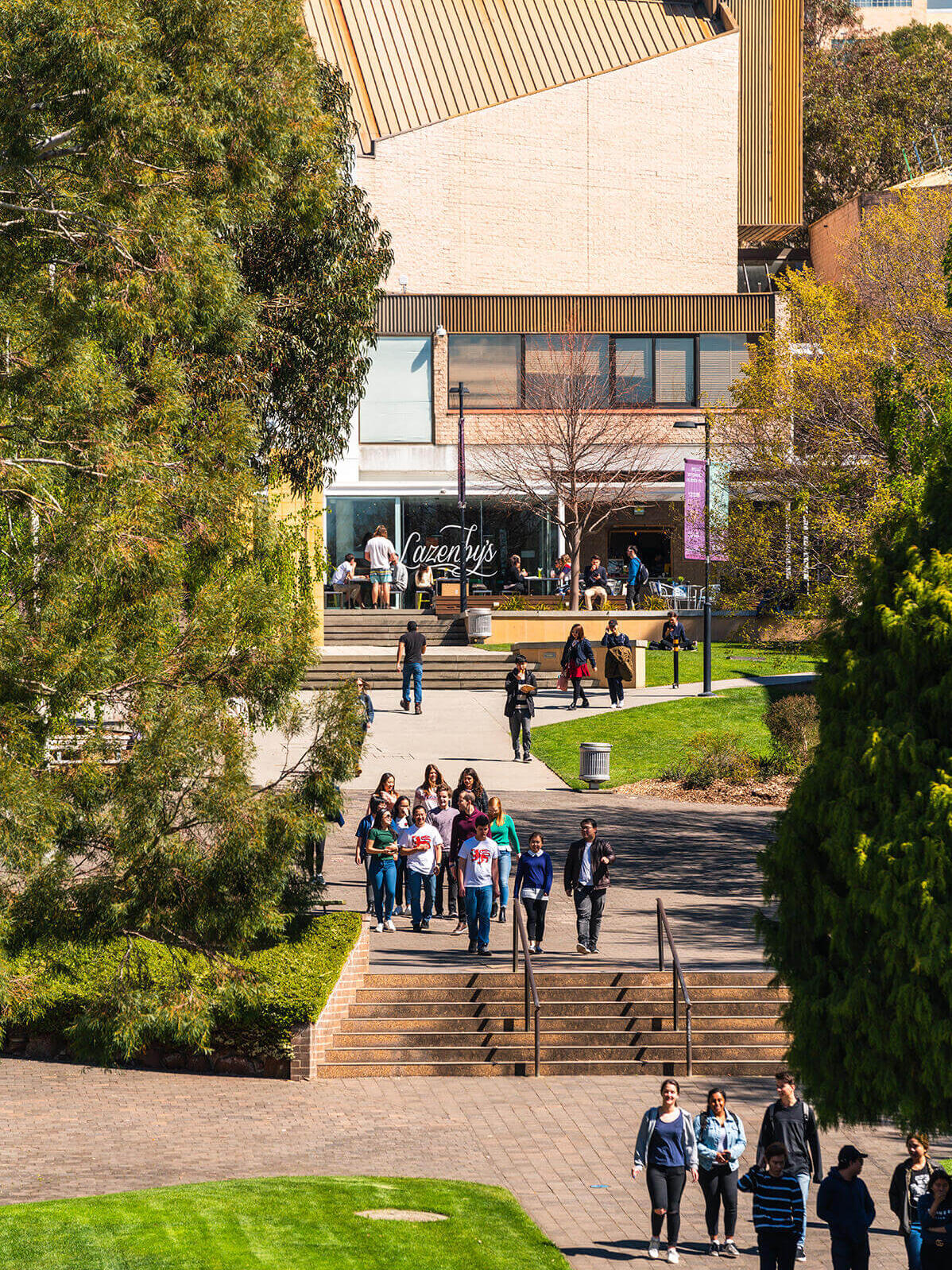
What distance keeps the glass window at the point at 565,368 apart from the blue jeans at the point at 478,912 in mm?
28937

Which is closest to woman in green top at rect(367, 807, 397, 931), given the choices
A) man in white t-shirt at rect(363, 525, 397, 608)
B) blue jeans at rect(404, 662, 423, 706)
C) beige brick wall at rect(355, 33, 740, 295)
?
blue jeans at rect(404, 662, 423, 706)

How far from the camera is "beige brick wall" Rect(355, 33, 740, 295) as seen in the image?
166ft

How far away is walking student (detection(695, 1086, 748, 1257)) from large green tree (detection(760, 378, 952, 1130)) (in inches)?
68.1

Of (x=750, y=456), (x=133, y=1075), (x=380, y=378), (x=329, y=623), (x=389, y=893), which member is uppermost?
(x=380, y=378)

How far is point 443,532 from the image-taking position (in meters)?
46.2

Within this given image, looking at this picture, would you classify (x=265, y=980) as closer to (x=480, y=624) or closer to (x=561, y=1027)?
(x=561, y=1027)

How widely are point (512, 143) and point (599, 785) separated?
31921 mm

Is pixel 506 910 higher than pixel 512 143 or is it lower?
lower

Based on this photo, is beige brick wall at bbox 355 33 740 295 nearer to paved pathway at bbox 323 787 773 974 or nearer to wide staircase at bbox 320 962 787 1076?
paved pathway at bbox 323 787 773 974

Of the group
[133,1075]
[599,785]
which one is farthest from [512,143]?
[133,1075]

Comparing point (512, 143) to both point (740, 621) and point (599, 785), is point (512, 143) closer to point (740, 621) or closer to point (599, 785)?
point (740, 621)

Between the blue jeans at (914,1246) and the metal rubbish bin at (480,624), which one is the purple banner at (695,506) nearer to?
the metal rubbish bin at (480,624)

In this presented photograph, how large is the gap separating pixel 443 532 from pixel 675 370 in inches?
349

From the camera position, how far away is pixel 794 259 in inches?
2410
